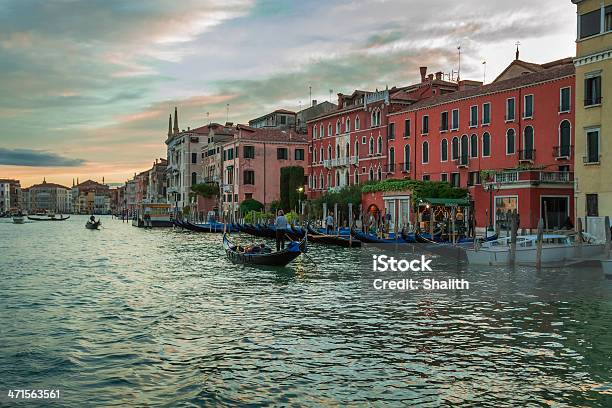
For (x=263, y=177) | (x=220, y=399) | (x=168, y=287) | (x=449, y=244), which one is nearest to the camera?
(x=220, y=399)

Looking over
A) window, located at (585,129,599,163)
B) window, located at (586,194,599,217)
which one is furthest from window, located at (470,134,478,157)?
window, located at (586,194,599,217)

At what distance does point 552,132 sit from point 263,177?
1189 inches

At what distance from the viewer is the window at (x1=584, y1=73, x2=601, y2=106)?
2167 cm

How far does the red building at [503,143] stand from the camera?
25469 mm

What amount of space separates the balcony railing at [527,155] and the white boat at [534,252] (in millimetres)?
10363

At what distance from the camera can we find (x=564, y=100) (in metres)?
27.2

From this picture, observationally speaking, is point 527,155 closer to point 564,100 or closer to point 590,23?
point 564,100

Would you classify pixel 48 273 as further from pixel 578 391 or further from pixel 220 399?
pixel 578 391

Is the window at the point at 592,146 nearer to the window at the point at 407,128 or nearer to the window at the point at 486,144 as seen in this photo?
the window at the point at 486,144

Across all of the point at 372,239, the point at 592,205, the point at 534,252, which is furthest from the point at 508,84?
the point at 534,252

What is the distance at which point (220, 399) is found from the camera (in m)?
6.34

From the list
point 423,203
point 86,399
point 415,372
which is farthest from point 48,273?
point 423,203

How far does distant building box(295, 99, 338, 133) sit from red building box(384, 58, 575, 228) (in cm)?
1880

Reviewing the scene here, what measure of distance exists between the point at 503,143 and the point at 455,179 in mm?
3623
